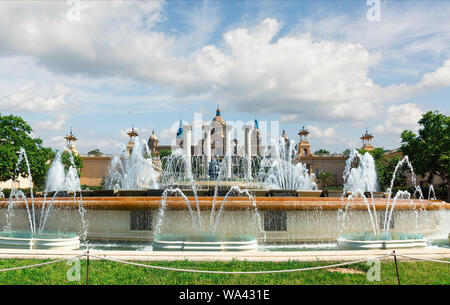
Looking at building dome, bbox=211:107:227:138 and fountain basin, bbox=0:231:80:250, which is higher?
building dome, bbox=211:107:227:138

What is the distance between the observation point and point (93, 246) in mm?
11617

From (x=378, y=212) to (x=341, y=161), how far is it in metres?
76.9

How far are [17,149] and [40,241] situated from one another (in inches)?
956

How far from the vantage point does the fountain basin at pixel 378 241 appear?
9812 millimetres

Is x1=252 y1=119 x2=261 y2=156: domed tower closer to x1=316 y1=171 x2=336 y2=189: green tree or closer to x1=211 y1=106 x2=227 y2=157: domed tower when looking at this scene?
x1=211 y1=106 x2=227 y2=157: domed tower

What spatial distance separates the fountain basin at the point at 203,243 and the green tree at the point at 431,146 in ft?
104

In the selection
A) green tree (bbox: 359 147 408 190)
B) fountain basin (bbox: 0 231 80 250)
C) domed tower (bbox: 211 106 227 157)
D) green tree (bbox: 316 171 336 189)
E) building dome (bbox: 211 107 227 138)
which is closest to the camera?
fountain basin (bbox: 0 231 80 250)

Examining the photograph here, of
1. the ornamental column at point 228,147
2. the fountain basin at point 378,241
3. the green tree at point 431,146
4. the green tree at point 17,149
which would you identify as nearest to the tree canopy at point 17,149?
the green tree at point 17,149

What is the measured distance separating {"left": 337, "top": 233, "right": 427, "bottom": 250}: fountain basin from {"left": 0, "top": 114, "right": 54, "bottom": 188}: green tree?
28076 mm

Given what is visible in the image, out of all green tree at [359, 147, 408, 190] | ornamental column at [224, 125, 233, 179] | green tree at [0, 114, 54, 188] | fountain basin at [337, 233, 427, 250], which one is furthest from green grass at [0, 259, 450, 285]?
ornamental column at [224, 125, 233, 179]

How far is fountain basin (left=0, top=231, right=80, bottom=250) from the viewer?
404 inches
